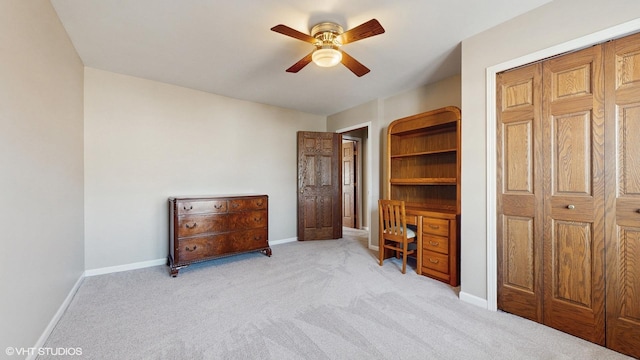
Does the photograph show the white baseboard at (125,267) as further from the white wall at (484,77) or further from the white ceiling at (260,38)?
the white wall at (484,77)

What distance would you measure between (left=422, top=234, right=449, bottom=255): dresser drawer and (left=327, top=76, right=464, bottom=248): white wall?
1242 millimetres

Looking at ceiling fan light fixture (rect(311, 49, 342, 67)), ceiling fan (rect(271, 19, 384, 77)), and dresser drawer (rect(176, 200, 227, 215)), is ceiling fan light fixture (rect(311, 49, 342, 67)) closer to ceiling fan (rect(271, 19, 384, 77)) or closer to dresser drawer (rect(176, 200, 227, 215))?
ceiling fan (rect(271, 19, 384, 77))

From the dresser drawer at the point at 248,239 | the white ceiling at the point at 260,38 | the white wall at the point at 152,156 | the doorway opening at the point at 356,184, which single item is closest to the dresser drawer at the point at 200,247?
the dresser drawer at the point at 248,239

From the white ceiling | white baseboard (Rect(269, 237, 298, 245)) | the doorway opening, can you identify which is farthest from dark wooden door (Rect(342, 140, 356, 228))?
the white ceiling

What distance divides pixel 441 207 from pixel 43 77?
4.17 meters

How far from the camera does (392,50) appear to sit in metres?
2.70

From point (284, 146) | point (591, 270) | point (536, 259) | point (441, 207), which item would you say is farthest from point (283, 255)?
point (591, 270)

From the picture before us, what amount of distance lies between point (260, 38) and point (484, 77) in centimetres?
212

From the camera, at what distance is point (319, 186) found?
4.95 m

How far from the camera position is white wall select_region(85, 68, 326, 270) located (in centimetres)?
311

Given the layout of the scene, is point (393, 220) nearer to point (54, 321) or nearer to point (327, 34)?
point (327, 34)

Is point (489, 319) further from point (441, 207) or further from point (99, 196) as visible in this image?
point (99, 196)

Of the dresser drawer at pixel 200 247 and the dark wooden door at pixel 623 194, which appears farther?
the dresser drawer at pixel 200 247

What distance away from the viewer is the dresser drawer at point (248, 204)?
11.6ft
